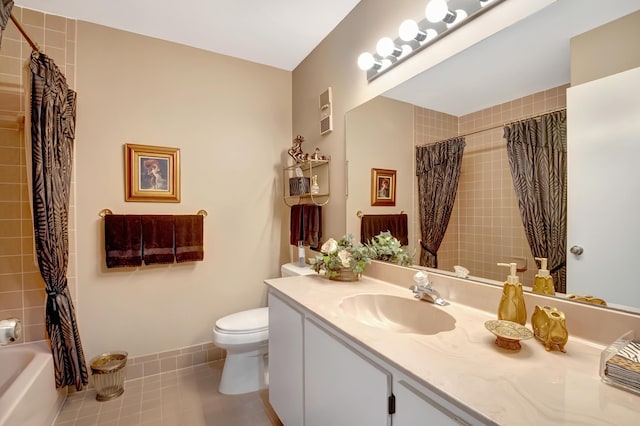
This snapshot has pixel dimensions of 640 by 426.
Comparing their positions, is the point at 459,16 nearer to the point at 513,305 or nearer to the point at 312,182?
the point at 513,305

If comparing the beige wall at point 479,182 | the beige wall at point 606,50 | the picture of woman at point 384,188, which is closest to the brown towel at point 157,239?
the picture of woman at point 384,188

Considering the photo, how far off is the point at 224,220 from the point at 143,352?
1.14 m

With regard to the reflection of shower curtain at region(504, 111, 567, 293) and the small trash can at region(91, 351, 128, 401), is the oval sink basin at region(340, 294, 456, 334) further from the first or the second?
the small trash can at region(91, 351, 128, 401)

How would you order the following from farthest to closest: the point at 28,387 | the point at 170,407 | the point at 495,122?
the point at 170,407, the point at 28,387, the point at 495,122

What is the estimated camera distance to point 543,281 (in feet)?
3.21

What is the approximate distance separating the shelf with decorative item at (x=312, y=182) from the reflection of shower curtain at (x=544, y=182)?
50.4 inches

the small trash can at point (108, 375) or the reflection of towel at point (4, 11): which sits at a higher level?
the reflection of towel at point (4, 11)

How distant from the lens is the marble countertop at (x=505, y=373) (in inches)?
21.8

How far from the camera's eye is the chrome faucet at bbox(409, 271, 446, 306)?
120 cm

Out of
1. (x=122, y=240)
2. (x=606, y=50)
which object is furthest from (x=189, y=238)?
(x=606, y=50)

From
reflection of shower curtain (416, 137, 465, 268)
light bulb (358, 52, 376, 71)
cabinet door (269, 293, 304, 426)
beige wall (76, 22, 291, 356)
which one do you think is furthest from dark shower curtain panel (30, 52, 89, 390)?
reflection of shower curtain (416, 137, 465, 268)

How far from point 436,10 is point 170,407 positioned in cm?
262

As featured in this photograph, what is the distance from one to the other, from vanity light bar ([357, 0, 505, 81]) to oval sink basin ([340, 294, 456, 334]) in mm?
1224

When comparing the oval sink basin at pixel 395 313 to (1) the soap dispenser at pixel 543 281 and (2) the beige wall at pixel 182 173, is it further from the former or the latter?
(2) the beige wall at pixel 182 173
